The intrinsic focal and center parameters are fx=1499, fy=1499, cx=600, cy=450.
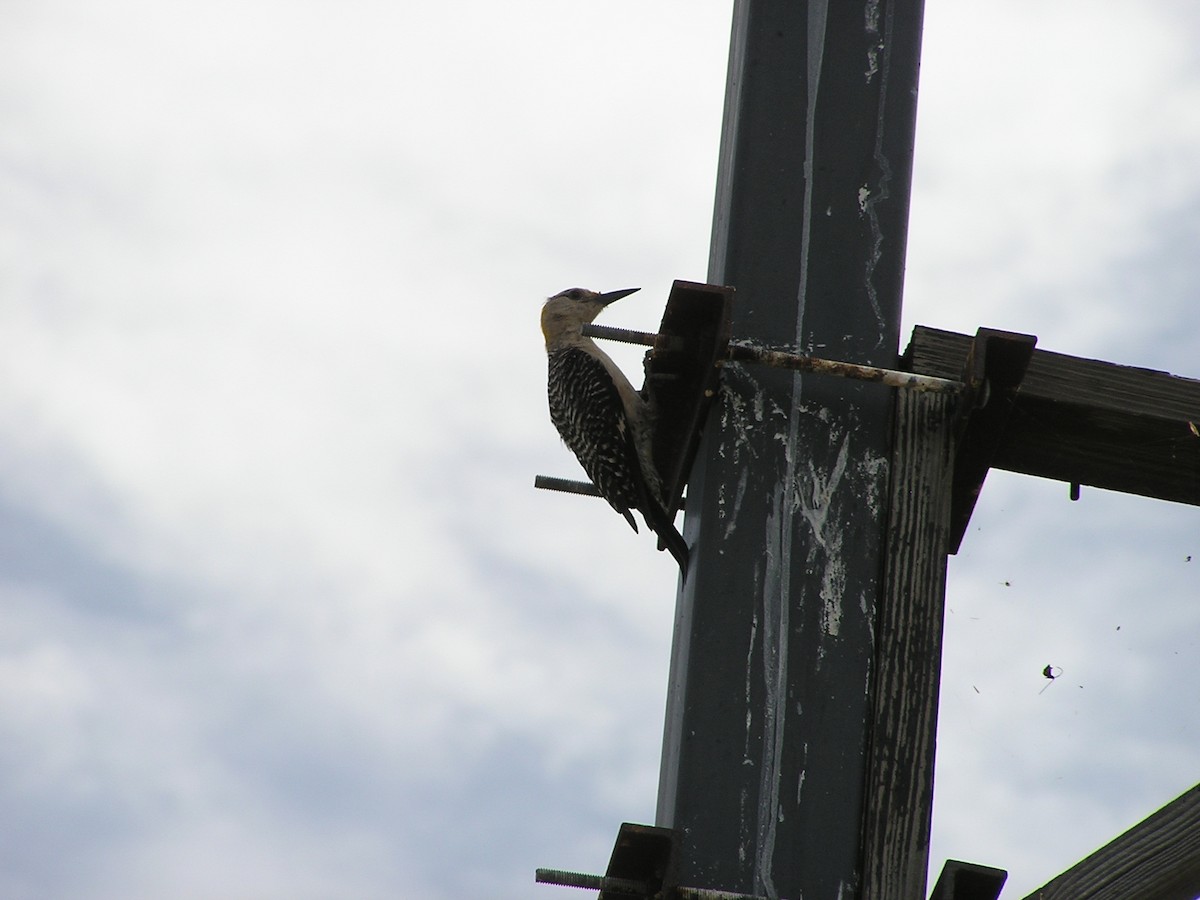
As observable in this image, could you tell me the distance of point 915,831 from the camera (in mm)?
2166

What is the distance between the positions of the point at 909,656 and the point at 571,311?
4.66 metres

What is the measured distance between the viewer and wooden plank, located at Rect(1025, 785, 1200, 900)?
188 cm

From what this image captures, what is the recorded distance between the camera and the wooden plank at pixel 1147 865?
73.9 inches

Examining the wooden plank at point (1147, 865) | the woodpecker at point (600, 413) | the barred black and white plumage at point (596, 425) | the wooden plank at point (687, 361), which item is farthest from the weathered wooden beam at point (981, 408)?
the barred black and white plumage at point (596, 425)

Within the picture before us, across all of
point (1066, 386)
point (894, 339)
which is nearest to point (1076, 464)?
point (1066, 386)

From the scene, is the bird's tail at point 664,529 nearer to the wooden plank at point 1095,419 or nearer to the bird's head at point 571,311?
the wooden plank at point 1095,419

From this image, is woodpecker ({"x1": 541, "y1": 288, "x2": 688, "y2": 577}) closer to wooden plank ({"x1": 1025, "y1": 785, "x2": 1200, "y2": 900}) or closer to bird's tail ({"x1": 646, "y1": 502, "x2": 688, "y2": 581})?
bird's tail ({"x1": 646, "y1": 502, "x2": 688, "y2": 581})

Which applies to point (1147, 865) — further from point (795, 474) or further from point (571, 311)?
point (571, 311)

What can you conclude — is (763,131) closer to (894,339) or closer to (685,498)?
(894,339)

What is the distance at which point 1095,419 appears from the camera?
Result: 241 centimetres

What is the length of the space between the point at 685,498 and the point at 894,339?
1.57ft

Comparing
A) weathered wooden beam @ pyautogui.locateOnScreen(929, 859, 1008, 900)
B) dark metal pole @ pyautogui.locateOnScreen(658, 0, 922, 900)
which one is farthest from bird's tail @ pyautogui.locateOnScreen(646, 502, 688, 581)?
weathered wooden beam @ pyautogui.locateOnScreen(929, 859, 1008, 900)

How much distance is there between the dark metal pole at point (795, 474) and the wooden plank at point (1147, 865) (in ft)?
1.11

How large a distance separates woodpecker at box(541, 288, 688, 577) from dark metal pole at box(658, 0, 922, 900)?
86 centimetres
